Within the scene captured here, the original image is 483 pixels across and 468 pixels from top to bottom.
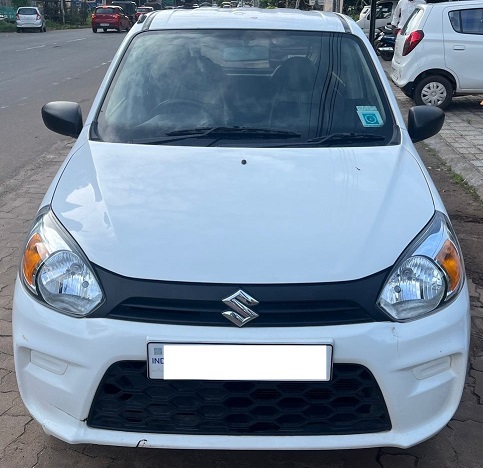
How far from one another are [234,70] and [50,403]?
2.03m

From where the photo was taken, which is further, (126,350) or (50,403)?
(50,403)

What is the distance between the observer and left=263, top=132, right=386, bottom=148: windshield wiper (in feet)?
10.4

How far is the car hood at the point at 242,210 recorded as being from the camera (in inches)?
89.4

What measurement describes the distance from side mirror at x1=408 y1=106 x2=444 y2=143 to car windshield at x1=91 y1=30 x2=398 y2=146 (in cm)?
27

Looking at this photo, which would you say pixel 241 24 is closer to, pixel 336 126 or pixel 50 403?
pixel 336 126

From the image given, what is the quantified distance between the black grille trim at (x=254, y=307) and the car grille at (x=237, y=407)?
0.21 meters

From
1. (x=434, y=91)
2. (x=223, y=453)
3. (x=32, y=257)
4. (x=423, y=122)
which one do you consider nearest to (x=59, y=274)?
(x=32, y=257)

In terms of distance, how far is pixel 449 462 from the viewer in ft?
8.86

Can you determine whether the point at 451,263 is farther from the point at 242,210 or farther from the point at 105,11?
the point at 105,11

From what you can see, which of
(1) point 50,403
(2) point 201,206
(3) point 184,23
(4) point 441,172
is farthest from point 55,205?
(4) point 441,172

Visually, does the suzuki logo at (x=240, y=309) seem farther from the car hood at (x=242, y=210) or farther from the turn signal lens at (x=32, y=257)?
the turn signal lens at (x=32, y=257)

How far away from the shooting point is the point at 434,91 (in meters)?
10.9

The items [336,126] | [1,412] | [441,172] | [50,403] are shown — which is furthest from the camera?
[441,172]

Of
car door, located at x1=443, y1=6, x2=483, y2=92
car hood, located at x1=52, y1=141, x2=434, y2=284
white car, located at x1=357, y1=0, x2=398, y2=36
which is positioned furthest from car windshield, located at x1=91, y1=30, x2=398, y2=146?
white car, located at x1=357, y1=0, x2=398, y2=36
